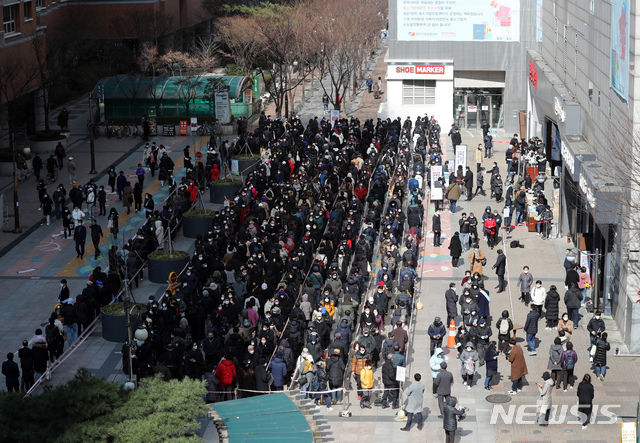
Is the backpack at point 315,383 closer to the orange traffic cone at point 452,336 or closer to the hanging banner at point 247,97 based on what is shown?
the orange traffic cone at point 452,336

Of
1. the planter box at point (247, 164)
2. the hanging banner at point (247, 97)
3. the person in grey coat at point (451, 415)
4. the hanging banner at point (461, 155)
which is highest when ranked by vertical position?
the hanging banner at point (247, 97)

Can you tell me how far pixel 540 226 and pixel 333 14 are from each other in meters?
34.2

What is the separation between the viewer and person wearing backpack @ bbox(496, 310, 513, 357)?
2406 centimetres

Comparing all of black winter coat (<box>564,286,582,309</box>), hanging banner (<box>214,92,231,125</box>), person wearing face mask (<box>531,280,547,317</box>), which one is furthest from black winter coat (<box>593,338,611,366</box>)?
hanging banner (<box>214,92,231,125</box>)

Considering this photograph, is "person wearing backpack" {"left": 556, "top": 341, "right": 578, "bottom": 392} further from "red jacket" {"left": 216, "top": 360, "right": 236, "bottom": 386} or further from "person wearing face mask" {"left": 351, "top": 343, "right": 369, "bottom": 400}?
"red jacket" {"left": 216, "top": 360, "right": 236, "bottom": 386}

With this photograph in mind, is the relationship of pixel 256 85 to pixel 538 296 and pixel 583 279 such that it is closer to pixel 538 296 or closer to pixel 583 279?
pixel 583 279

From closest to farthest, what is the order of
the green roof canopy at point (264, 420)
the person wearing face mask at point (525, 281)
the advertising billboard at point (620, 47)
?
the green roof canopy at point (264, 420), the advertising billboard at point (620, 47), the person wearing face mask at point (525, 281)

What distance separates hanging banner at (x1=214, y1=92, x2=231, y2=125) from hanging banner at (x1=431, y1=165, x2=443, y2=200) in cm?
1918

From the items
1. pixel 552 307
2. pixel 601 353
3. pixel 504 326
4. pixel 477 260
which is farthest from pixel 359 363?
pixel 477 260

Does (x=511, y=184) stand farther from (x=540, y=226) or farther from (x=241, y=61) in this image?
(x=241, y=61)

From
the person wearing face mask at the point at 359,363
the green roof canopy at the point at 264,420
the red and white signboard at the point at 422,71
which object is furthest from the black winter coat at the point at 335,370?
the red and white signboard at the point at 422,71

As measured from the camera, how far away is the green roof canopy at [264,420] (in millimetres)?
20188

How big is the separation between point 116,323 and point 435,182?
1421cm

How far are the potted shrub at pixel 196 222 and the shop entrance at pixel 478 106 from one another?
23.1 meters
